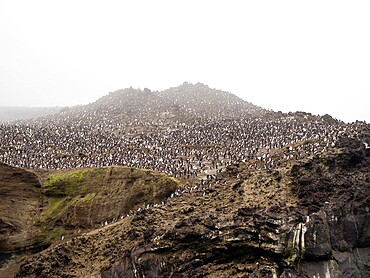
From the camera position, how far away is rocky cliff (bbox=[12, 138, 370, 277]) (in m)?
34.7

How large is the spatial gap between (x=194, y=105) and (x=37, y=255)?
8632 centimetres

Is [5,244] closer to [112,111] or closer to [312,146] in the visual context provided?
[312,146]

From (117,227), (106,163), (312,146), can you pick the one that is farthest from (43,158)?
(312,146)

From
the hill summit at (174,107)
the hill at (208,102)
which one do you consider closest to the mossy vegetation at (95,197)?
the hill summit at (174,107)

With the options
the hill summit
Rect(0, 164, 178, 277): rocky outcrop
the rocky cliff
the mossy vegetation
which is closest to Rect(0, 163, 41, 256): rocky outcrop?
Rect(0, 164, 178, 277): rocky outcrop

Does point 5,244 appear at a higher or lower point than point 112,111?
lower

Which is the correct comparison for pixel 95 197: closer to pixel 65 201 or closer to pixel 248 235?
pixel 65 201

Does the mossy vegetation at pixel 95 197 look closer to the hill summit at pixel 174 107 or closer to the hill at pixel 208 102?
the hill summit at pixel 174 107

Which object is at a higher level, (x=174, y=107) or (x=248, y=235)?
(x=174, y=107)

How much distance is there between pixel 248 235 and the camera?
35.2 m

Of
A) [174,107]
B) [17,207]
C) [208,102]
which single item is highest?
[208,102]

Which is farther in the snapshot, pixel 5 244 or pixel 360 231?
pixel 5 244

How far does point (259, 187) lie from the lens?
42.3 metres

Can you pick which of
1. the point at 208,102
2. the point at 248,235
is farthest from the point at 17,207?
the point at 208,102
